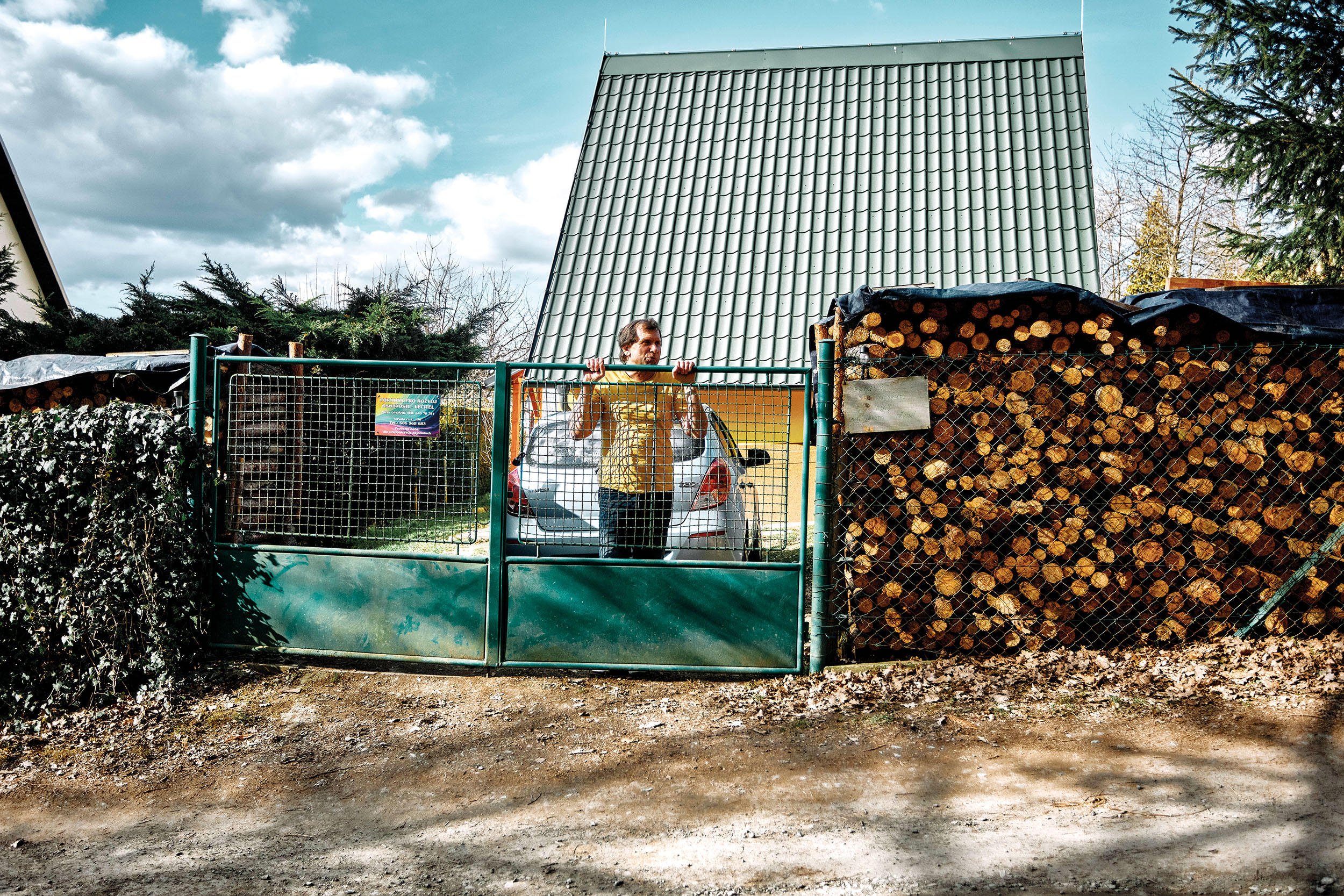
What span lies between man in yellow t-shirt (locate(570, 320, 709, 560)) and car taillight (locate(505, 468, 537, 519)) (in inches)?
16.3

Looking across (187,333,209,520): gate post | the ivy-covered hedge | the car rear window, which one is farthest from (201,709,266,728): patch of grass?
the car rear window

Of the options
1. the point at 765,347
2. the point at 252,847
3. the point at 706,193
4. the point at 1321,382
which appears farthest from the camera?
the point at 706,193

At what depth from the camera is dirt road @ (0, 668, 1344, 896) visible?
2744mm

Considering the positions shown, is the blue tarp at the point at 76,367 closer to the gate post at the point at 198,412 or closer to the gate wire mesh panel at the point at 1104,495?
the gate post at the point at 198,412

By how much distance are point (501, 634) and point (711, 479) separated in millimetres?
1514

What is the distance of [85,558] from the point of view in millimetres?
4430

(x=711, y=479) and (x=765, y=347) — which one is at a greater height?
(x=765, y=347)

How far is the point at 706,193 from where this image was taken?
11.5m

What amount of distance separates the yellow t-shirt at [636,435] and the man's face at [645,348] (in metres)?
0.16

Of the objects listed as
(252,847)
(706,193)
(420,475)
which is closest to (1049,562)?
(420,475)

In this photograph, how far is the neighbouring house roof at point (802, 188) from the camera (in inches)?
392

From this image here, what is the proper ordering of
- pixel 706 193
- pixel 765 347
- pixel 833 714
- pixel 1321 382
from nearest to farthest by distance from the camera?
pixel 833 714 → pixel 1321 382 → pixel 765 347 → pixel 706 193

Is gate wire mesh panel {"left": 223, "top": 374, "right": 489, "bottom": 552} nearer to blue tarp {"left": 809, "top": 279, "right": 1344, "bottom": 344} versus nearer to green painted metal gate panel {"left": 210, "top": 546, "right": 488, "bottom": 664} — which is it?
green painted metal gate panel {"left": 210, "top": 546, "right": 488, "bottom": 664}

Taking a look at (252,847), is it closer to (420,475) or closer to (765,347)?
(420,475)
